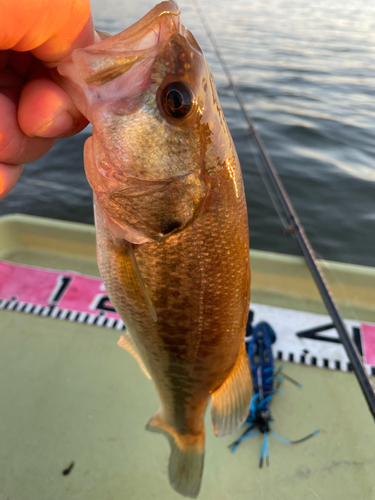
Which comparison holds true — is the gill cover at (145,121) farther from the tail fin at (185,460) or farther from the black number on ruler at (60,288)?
the black number on ruler at (60,288)

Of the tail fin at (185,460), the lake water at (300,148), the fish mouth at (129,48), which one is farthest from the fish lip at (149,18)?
the lake water at (300,148)

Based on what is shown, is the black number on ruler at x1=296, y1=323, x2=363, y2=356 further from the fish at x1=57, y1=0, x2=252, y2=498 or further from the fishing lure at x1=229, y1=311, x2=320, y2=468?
the fish at x1=57, y1=0, x2=252, y2=498

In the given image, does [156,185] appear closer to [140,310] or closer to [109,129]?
[109,129]

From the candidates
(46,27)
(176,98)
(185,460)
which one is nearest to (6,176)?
(46,27)

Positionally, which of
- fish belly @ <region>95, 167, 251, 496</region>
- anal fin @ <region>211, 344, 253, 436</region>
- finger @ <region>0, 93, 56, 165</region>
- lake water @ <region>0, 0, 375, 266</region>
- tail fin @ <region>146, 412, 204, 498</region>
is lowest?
tail fin @ <region>146, 412, 204, 498</region>

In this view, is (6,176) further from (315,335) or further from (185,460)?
(315,335)

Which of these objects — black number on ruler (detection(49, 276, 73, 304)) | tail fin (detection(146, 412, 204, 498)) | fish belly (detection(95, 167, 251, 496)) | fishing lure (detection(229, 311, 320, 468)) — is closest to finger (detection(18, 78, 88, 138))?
fish belly (detection(95, 167, 251, 496))

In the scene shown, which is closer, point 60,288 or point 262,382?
point 262,382
